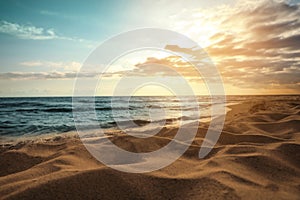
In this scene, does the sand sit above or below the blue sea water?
above

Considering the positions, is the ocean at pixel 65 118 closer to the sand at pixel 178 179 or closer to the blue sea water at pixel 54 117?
the blue sea water at pixel 54 117

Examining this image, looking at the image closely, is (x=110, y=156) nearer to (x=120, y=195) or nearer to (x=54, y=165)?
(x=54, y=165)

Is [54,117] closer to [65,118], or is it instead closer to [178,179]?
[65,118]

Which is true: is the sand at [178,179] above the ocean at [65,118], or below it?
above

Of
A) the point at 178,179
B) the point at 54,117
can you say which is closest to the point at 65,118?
the point at 54,117

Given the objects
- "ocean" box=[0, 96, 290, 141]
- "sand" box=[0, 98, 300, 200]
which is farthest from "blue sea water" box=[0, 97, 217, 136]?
"sand" box=[0, 98, 300, 200]

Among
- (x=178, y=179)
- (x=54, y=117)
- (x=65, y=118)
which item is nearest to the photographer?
(x=178, y=179)

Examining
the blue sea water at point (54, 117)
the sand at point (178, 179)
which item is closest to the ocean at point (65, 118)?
the blue sea water at point (54, 117)

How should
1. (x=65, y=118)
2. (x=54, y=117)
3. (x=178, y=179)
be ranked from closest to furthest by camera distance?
(x=178, y=179)
(x=65, y=118)
(x=54, y=117)

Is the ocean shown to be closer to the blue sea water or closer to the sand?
the blue sea water

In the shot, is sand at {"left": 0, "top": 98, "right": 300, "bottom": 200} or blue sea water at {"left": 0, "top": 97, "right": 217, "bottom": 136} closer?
sand at {"left": 0, "top": 98, "right": 300, "bottom": 200}

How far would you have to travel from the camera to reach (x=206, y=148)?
4.18 meters

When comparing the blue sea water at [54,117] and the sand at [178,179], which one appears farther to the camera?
the blue sea water at [54,117]

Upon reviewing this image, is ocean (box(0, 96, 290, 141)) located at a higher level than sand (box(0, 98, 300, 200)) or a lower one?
lower
